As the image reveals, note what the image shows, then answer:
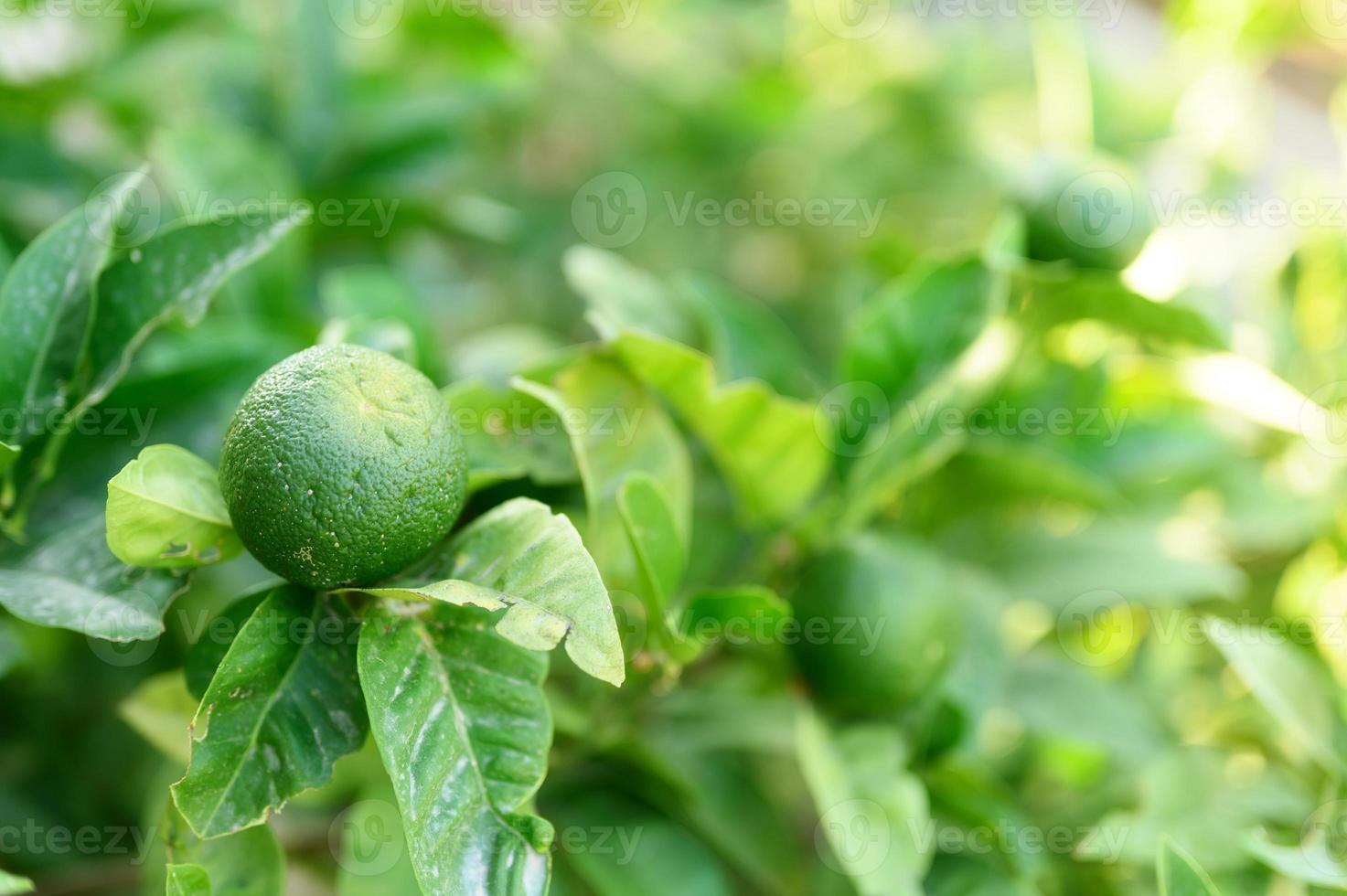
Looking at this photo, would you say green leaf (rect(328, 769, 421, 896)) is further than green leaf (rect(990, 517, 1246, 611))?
No

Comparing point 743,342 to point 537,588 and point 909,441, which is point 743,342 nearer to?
point 909,441

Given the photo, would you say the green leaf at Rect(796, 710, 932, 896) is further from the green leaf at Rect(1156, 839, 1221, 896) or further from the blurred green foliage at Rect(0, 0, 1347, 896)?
the green leaf at Rect(1156, 839, 1221, 896)

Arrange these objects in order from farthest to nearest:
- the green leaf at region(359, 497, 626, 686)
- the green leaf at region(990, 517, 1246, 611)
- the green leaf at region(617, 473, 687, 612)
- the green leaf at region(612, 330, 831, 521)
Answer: the green leaf at region(990, 517, 1246, 611)
the green leaf at region(612, 330, 831, 521)
the green leaf at region(617, 473, 687, 612)
the green leaf at region(359, 497, 626, 686)

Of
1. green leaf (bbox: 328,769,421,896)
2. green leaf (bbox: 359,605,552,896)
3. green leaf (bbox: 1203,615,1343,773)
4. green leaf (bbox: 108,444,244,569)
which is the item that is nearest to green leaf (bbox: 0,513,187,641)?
green leaf (bbox: 108,444,244,569)

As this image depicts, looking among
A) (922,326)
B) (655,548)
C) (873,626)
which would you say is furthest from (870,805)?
(922,326)

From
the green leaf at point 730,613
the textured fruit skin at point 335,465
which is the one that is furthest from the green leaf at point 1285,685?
the textured fruit skin at point 335,465

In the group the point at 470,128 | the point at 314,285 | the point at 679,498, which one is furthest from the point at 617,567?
the point at 470,128

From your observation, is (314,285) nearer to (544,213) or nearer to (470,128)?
(470,128)
